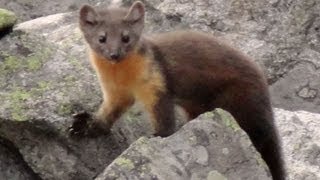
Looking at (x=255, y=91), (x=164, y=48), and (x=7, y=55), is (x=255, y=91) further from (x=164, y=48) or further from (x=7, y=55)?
(x=7, y=55)

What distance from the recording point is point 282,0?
10508mm

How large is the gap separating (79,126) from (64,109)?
0.53ft

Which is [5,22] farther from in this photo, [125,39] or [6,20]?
[125,39]

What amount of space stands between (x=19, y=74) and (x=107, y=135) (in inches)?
30.7

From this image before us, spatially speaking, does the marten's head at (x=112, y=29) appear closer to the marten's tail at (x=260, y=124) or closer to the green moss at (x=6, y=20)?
the green moss at (x=6, y=20)

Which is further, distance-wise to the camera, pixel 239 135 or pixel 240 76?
pixel 240 76

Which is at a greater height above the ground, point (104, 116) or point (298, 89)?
point (104, 116)

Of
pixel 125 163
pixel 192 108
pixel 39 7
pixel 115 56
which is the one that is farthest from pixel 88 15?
pixel 39 7

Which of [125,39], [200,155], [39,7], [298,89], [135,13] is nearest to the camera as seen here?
[200,155]

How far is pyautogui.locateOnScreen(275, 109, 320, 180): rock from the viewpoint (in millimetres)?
8312

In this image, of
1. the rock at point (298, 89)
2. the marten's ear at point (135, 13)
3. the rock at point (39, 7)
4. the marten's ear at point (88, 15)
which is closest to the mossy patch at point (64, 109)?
the marten's ear at point (88, 15)

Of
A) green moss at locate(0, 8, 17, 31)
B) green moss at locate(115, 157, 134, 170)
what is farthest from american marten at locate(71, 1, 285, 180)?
green moss at locate(115, 157, 134, 170)

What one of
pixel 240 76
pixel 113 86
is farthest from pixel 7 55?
pixel 240 76

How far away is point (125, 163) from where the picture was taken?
680 cm
